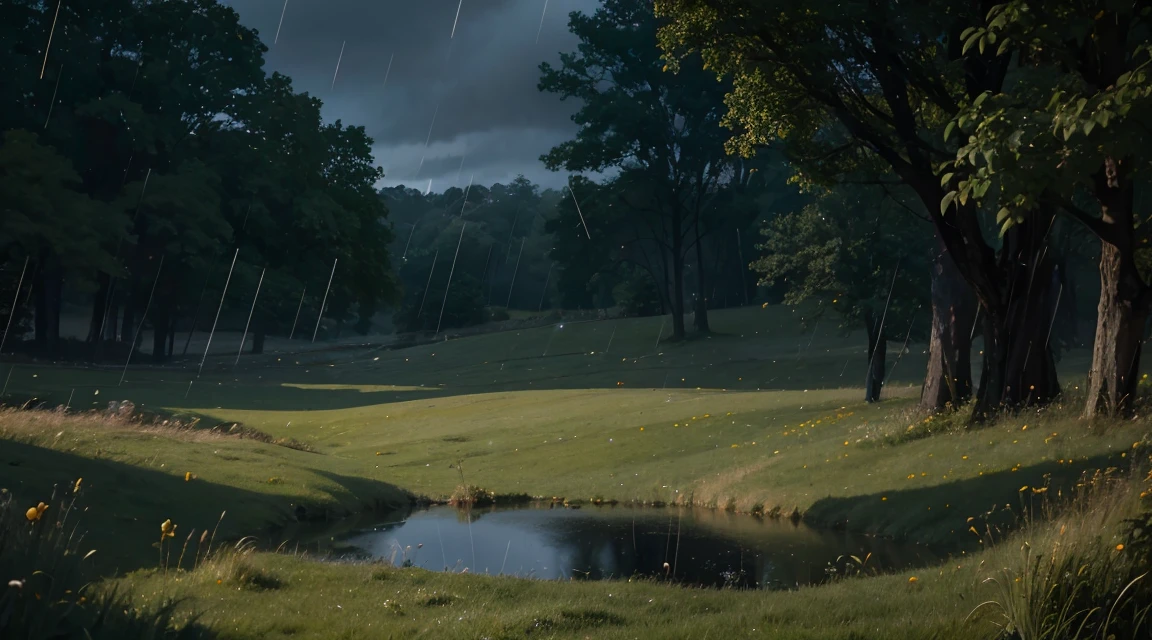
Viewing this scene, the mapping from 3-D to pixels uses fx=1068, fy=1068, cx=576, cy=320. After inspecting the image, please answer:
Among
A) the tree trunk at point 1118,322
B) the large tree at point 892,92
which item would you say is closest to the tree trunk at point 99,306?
the large tree at point 892,92

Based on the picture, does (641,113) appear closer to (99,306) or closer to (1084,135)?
(99,306)

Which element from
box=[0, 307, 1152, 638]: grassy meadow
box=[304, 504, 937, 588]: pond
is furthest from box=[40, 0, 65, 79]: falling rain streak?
box=[304, 504, 937, 588]: pond

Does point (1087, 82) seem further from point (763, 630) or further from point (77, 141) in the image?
point (77, 141)

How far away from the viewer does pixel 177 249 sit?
52625 mm

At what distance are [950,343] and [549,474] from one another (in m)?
9.21

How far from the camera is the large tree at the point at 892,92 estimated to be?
17028 millimetres

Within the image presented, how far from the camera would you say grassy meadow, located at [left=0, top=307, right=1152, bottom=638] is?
8.77 m

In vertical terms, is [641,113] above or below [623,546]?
above

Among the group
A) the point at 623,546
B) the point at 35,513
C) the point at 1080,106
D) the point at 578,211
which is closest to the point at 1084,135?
the point at 1080,106

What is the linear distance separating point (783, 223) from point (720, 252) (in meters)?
44.9

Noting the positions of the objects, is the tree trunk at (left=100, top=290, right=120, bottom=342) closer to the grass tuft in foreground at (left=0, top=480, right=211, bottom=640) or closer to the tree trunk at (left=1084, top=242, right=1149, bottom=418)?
the tree trunk at (left=1084, top=242, right=1149, bottom=418)

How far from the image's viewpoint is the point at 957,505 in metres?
16.3

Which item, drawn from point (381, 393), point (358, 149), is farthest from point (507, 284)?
point (381, 393)

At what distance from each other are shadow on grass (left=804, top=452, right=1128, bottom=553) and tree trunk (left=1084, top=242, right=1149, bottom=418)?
6.52 feet
